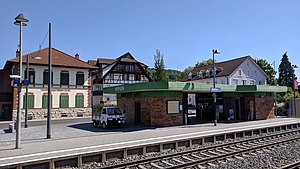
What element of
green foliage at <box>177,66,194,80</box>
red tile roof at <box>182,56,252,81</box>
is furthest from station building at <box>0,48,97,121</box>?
green foliage at <box>177,66,194,80</box>

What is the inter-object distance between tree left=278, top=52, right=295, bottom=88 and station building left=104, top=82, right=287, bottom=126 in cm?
4817

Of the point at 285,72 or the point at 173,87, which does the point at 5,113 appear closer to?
the point at 173,87

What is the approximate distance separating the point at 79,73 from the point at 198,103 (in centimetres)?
1789

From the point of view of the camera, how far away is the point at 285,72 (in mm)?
70625

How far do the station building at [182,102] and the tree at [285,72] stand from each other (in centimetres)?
4817

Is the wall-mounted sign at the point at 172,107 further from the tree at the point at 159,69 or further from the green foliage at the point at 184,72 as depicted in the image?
the green foliage at the point at 184,72

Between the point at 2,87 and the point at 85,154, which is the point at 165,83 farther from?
the point at 2,87

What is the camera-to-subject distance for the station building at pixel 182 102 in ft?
65.5

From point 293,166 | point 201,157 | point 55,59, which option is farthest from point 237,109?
point 55,59

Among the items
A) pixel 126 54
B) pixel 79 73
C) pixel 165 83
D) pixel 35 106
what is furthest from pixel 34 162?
pixel 126 54

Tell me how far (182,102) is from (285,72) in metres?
60.3

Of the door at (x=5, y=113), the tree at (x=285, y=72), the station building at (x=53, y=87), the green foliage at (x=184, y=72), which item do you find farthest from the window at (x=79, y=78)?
the tree at (x=285, y=72)

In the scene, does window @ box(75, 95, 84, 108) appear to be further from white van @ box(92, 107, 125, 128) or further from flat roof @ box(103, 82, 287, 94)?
white van @ box(92, 107, 125, 128)

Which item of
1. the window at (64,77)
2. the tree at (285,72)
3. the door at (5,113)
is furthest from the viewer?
the tree at (285,72)
